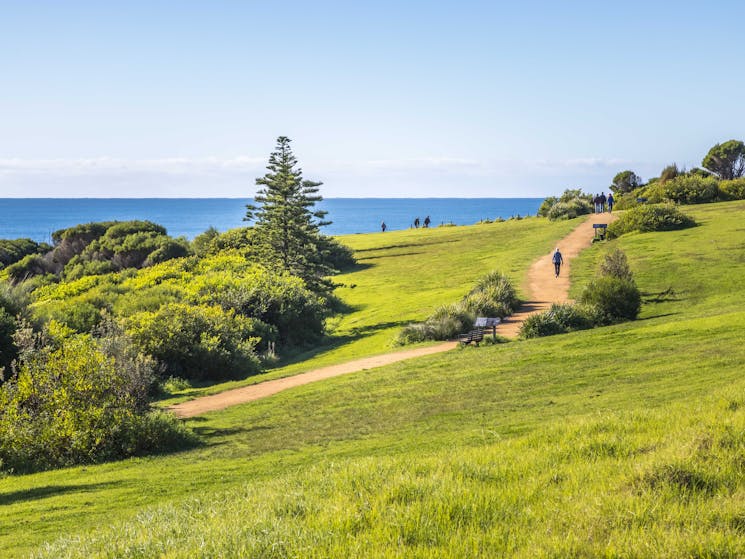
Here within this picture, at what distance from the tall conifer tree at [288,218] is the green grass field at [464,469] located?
25.7 m

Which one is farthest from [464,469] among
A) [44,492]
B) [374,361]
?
[374,361]

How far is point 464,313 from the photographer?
28.1m

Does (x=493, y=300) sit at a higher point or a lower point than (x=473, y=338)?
higher

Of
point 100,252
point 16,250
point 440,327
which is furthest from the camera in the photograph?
point 16,250

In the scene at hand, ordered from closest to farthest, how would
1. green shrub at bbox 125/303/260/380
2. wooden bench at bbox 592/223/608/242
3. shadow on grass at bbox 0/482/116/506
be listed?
shadow on grass at bbox 0/482/116/506, green shrub at bbox 125/303/260/380, wooden bench at bbox 592/223/608/242

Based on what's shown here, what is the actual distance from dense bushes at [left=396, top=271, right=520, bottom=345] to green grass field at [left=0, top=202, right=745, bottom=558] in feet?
16.1

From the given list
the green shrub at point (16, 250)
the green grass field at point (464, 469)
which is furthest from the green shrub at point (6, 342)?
the green shrub at point (16, 250)

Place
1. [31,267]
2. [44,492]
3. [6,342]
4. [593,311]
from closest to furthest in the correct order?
1. [44,492]
2. [6,342]
3. [593,311]
4. [31,267]

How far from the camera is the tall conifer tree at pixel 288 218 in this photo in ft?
153

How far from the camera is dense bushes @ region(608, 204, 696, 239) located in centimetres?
4622

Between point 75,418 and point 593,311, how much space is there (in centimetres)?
1716

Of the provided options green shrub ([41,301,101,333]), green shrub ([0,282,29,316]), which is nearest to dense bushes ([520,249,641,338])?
green shrub ([0,282,29,316])

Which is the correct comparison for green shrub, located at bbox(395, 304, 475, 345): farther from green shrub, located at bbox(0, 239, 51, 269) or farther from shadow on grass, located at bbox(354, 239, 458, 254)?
green shrub, located at bbox(0, 239, 51, 269)

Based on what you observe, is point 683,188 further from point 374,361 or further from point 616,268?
point 374,361
